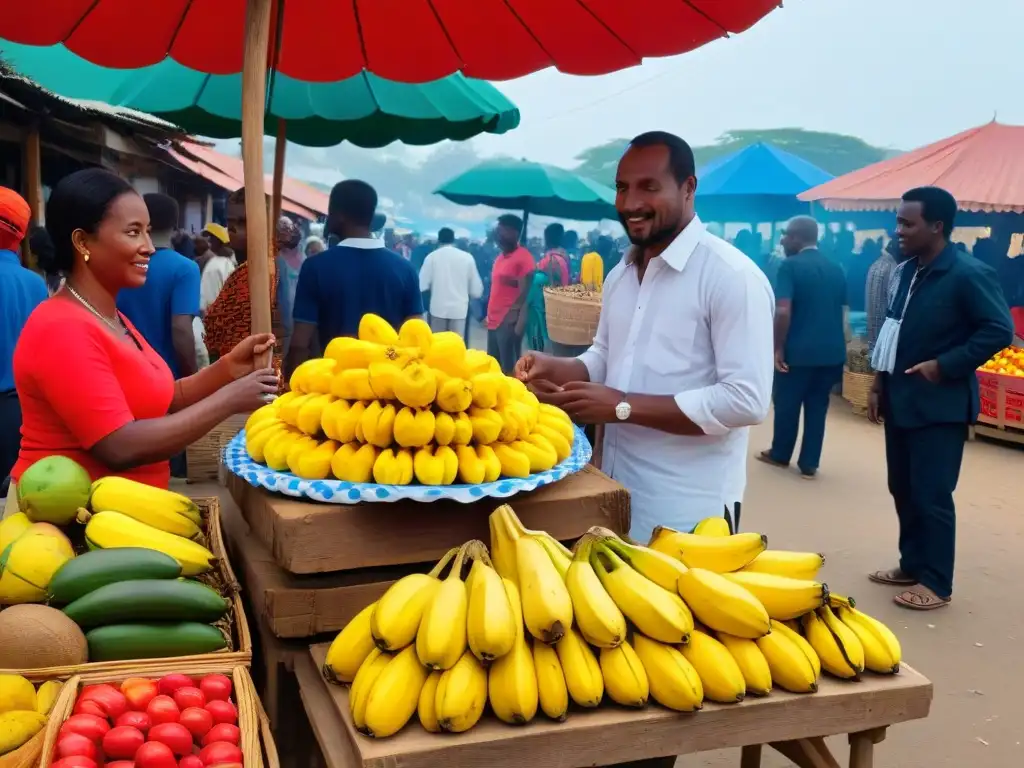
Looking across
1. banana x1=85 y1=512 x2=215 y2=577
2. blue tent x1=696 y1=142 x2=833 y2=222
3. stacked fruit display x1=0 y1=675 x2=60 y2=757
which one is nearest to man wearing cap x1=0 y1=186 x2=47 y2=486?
banana x1=85 y1=512 x2=215 y2=577

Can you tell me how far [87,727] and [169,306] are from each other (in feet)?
11.2

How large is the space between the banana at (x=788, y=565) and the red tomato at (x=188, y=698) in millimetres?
1237

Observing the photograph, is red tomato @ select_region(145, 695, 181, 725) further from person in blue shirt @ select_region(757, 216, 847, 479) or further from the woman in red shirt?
person in blue shirt @ select_region(757, 216, 847, 479)

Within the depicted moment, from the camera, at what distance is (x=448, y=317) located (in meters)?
11.3

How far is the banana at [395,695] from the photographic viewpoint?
1.54 metres

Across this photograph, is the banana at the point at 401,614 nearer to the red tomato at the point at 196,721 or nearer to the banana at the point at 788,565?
the red tomato at the point at 196,721

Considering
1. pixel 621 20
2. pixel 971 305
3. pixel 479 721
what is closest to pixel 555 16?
pixel 621 20

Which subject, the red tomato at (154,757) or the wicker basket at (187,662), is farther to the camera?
the wicker basket at (187,662)

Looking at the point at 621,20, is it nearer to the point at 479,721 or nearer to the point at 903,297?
the point at 479,721

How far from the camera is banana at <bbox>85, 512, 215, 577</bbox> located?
1.99 meters

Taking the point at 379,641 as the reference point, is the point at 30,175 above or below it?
above

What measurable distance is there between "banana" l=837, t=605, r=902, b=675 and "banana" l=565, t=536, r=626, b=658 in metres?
0.56

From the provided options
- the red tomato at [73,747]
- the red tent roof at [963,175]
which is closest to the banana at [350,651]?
the red tomato at [73,747]

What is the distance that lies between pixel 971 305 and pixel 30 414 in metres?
4.44
